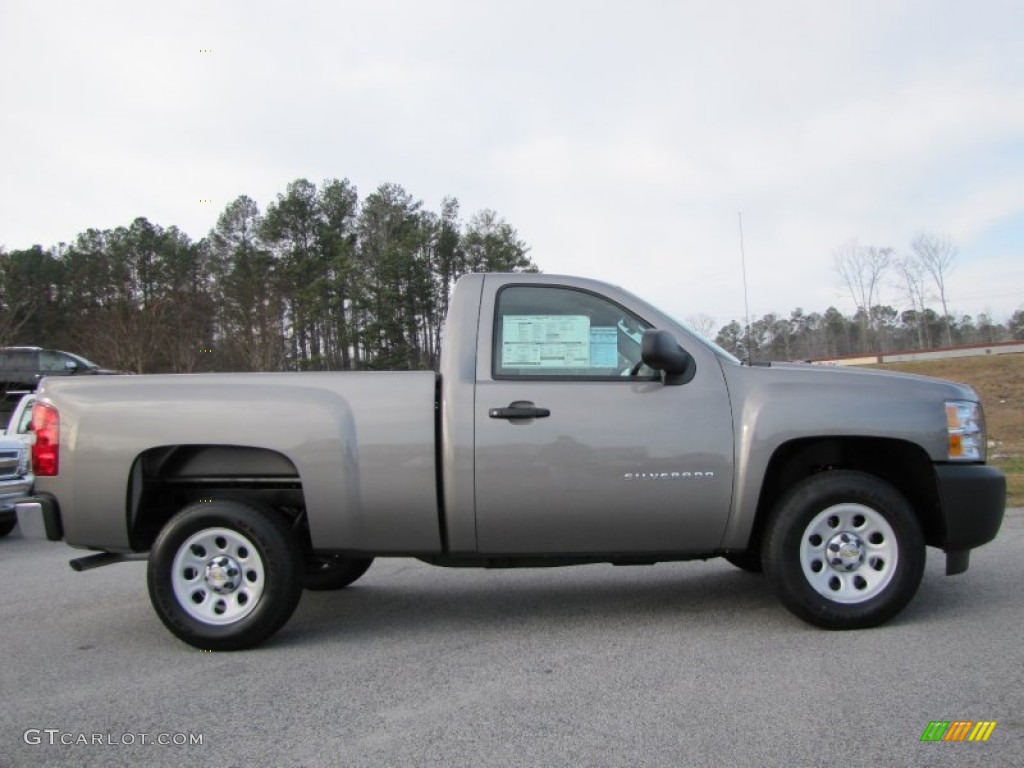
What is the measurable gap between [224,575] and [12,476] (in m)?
6.79

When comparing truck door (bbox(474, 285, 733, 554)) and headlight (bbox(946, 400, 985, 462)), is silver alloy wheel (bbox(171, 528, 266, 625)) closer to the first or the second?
truck door (bbox(474, 285, 733, 554))

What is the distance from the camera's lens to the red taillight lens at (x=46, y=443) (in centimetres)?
444

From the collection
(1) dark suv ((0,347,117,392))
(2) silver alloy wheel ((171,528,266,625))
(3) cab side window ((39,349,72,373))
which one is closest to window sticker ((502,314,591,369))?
(2) silver alloy wheel ((171,528,266,625))

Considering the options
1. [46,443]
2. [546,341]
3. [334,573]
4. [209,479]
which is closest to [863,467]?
[546,341]

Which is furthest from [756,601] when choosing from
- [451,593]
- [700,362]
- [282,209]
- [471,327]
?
[282,209]

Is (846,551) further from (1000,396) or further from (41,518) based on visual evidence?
(1000,396)

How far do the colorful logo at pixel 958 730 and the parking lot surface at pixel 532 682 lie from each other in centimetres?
4

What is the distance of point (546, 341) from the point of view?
4.55 metres

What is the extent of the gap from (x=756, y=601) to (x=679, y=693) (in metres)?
1.76

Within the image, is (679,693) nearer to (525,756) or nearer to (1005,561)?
(525,756)

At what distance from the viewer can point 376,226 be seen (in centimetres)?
3291

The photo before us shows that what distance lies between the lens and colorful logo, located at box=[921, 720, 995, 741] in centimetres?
300

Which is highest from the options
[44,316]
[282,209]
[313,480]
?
[282,209]

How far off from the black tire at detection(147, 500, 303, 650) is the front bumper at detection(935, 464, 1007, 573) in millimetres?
3559
